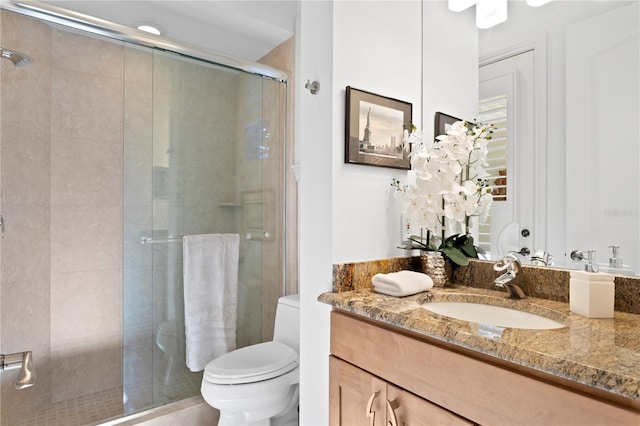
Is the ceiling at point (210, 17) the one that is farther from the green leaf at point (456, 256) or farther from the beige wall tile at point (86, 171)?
the green leaf at point (456, 256)

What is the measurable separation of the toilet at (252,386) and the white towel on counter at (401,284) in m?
0.81

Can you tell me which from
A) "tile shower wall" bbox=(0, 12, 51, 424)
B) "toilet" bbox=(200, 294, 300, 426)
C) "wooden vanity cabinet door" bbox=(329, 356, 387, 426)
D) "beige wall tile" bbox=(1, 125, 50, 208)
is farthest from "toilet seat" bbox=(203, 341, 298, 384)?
"beige wall tile" bbox=(1, 125, 50, 208)

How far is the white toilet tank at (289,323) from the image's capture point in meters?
1.96

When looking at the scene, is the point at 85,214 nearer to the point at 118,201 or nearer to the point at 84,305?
the point at 118,201

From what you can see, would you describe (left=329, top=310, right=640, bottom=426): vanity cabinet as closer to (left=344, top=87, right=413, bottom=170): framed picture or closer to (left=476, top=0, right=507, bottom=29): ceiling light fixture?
(left=344, top=87, right=413, bottom=170): framed picture

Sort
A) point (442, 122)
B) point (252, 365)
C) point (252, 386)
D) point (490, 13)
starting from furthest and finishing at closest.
Result: point (252, 365) → point (252, 386) → point (442, 122) → point (490, 13)

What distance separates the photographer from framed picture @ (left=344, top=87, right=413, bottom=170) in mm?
1141

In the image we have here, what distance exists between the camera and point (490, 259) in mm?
1228

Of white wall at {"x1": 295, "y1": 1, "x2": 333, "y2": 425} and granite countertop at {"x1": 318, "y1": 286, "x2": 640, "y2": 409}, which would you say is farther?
white wall at {"x1": 295, "y1": 1, "x2": 333, "y2": 425}

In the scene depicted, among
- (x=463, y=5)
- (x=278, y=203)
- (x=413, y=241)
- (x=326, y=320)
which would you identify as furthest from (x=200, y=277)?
(x=463, y=5)

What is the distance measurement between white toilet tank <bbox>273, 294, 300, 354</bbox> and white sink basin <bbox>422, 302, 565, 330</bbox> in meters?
1.05

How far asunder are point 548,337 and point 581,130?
0.63 meters

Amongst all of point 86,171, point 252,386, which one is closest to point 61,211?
point 86,171

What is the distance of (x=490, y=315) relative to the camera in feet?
3.34
